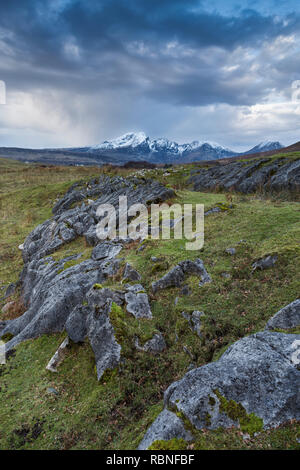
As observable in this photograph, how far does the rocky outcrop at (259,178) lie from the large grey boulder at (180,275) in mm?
24516

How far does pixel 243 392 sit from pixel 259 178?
3865cm

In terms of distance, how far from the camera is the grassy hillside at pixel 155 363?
352 inches

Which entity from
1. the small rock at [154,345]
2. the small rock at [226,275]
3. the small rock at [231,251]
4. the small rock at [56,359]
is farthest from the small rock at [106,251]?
the small rock at [154,345]

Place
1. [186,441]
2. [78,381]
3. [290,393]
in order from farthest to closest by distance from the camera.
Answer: [78,381], [290,393], [186,441]

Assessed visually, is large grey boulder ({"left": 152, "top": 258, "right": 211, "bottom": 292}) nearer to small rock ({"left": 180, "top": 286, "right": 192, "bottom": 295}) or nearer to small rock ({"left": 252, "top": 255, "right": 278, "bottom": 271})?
small rock ({"left": 180, "top": 286, "right": 192, "bottom": 295})

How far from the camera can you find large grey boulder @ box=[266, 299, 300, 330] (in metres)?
9.66

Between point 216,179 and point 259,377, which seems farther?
point 216,179

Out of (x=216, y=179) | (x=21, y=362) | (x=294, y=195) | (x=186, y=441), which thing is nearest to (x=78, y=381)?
(x=21, y=362)

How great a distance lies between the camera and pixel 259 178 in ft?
132

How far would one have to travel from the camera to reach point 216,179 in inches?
1991

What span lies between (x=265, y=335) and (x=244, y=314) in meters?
3.27

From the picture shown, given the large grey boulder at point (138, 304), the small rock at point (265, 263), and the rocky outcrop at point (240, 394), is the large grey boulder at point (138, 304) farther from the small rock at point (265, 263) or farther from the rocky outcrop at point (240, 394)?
the small rock at point (265, 263)

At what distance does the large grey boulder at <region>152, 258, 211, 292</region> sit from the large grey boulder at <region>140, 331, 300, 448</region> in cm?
708

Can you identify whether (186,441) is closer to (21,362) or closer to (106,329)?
(106,329)
